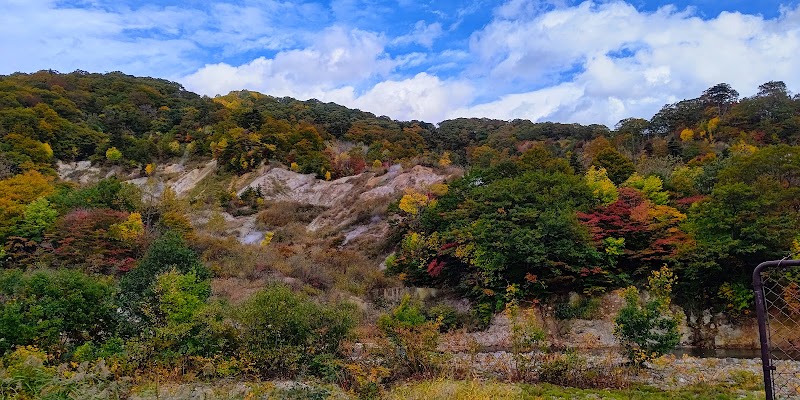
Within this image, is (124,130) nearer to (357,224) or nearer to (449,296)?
(357,224)

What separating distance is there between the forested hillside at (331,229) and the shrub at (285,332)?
1.6 inches

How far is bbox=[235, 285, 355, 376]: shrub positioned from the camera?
9.84 metres

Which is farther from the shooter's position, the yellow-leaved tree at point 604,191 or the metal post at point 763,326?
the yellow-leaved tree at point 604,191

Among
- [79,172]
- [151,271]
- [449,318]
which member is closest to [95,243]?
[151,271]

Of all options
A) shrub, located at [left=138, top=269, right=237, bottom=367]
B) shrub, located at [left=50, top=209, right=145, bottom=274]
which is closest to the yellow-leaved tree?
shrub, located at [left=138, top=269, right=237, bottom=367]

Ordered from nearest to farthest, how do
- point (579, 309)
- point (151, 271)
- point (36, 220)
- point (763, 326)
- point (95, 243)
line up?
point (763, 326)
point (151, 271)
point (579, 309)
point (95, 243)
point (36, 220)

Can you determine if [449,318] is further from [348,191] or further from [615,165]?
[348,191]

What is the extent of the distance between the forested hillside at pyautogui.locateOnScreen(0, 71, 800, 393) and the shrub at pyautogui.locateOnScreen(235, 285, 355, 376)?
4cm

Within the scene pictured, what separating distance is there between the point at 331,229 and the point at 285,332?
2343 centimetres

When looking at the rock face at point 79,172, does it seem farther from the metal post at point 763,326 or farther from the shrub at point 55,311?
the metal post at point 763,326

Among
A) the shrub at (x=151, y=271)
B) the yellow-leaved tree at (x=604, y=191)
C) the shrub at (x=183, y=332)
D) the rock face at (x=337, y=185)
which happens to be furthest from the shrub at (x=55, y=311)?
the rock face at (x=337, y=185)

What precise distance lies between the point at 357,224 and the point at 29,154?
25.8 metres

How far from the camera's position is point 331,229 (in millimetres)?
33312

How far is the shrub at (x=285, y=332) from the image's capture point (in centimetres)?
984
